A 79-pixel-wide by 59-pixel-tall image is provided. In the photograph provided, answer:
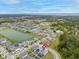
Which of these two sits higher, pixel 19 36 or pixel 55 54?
pixel 55 54

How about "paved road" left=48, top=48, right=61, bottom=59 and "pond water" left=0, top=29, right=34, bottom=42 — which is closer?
"paved road" left=48, top=48, right=61, bottom=59

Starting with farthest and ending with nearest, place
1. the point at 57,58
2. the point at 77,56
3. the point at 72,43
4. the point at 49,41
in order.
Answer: the point at 49,41, the point at 72,43, the point at 57,58, the point at 77,56

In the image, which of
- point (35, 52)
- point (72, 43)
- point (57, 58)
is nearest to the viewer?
point (57, 58)

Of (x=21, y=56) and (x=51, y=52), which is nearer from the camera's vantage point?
(x=21, y=56)

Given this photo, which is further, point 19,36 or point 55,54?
point 19,36

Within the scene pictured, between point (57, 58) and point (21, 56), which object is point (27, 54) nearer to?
point (21, 56)

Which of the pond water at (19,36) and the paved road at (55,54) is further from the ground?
the paved road at (55,54)

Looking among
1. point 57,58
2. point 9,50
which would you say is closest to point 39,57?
point 57,58

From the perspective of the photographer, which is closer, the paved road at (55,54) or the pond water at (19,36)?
the paved road at (55,54)

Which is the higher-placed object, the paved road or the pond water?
the paved road
